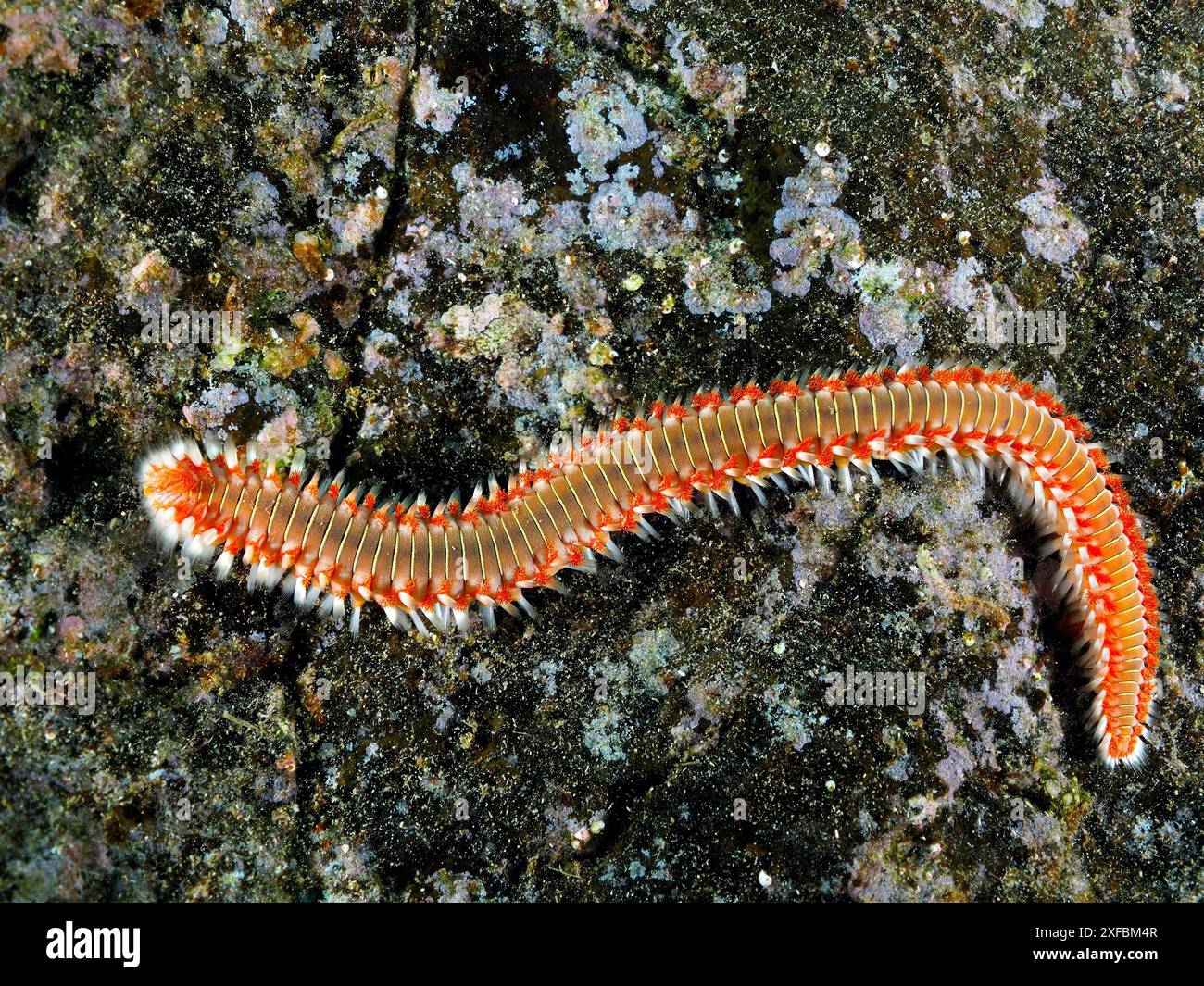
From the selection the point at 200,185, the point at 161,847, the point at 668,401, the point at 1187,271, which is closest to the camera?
the point at 161,847

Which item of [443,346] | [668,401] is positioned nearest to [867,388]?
[668,401]

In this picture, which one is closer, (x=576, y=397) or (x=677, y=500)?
(x=677, y=500)

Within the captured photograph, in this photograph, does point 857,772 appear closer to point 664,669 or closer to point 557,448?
point 664,669

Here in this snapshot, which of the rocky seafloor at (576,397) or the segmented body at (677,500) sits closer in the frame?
the rocky seafloor at (576,397)

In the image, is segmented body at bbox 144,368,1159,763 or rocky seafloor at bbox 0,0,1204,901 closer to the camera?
rocky seafloor at bbox 0,0,1204,901

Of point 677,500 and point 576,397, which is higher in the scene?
point 576,397
